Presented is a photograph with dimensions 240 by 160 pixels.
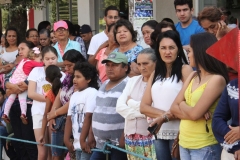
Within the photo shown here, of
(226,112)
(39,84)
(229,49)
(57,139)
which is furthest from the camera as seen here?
(39,84)

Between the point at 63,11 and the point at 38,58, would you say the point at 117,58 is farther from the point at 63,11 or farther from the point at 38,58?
the point at 63,11

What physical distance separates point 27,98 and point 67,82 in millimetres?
1441

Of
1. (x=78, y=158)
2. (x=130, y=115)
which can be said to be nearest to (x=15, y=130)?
(x=78, y=158)

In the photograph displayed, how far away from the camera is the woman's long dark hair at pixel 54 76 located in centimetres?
838

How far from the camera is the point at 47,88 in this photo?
8961 millimetres

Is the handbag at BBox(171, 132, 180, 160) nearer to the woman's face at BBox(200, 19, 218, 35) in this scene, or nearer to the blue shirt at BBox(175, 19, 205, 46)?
the woman's face at BBox(200, 19, 218, 35)

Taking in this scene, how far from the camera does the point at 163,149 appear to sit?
6102 mm

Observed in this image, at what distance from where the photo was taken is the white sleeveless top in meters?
6.08

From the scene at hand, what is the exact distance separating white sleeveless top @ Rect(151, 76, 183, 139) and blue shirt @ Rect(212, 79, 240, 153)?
3.08 feet

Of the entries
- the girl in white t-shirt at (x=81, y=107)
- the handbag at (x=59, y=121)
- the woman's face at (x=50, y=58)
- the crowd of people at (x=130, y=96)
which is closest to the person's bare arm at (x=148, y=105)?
the crowd of people at (x=130, y=96)

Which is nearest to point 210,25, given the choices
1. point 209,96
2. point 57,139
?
point 209,96

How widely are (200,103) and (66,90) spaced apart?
119 inches

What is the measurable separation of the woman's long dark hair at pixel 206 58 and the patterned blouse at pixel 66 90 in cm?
275

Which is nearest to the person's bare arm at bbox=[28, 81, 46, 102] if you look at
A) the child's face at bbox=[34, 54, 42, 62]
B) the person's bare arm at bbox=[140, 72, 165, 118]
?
the child's face at bbox=[34, 54, 42, 62]
